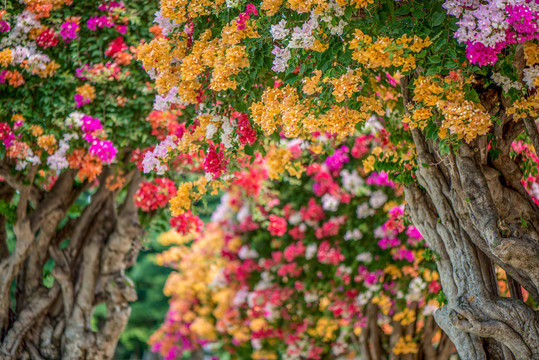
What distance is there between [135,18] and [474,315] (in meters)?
3.59

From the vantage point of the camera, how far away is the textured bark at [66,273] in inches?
225

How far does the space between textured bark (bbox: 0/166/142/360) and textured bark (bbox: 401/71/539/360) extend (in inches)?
136

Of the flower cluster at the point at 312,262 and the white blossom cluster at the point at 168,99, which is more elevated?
the white blossom cluster at the point at 168,99

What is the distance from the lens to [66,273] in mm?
6012

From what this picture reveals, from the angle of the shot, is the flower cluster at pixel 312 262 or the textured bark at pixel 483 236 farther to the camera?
the flower cluster at pixel 312 262

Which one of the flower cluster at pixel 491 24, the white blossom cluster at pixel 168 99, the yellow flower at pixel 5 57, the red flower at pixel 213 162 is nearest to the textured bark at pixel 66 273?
the yellow flower at pixel 5 57

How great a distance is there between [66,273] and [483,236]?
430cm

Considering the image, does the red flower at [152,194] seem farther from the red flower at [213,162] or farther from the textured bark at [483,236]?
the textured bark at [483,236]

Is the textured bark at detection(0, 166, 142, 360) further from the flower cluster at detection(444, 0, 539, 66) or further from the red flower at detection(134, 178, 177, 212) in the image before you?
the flower cluster at detection(444, 0, 539, 66)

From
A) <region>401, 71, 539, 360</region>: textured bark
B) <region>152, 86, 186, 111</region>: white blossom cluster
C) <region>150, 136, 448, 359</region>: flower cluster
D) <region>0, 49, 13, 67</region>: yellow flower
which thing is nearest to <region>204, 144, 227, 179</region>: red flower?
<region>152, 86, 186, 111</region>: white blossom cluster

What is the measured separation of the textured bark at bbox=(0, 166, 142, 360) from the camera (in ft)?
18.7

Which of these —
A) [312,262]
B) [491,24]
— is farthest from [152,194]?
[491,24]

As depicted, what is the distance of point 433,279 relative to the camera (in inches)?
271

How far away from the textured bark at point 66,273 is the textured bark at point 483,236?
3460mm
